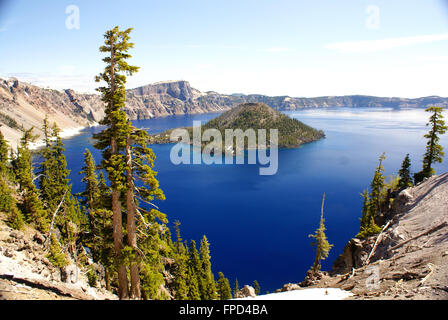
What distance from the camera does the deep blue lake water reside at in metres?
60.4

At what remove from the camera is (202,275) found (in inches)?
1709

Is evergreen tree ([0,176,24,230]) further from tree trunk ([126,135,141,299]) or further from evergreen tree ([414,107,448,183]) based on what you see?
evergreen tree ([414,107,448,183])

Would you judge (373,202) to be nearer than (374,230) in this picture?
No

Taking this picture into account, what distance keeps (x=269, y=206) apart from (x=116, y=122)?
81.4 meters

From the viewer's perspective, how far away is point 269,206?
88.7m

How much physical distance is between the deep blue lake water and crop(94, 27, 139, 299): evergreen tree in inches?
1288

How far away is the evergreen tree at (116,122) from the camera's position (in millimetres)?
12281

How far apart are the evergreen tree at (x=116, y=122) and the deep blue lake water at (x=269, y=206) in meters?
32.7

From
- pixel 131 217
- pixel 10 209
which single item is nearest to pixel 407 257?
pixel 131 217

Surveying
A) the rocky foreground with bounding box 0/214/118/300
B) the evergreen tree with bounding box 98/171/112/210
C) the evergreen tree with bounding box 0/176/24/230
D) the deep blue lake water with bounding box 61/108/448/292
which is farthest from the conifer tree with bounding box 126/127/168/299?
the deep blue lake water with bounding box 61/108/448/292

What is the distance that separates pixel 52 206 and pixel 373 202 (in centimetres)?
4763
